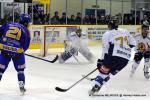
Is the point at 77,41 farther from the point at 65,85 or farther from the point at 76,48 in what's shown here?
the point at 65,85

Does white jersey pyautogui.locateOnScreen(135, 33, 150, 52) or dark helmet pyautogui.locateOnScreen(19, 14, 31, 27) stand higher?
dark helmet pyautogui.locateOnScreen(19, 14, 31, 27)

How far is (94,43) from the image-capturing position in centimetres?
1603

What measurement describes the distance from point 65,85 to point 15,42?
67.1 inches

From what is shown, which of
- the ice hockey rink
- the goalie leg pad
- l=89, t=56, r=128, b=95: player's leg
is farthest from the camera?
the goalie leg pad

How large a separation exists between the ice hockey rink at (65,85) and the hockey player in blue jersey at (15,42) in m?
0.48

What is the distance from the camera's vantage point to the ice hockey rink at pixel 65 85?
257 inches

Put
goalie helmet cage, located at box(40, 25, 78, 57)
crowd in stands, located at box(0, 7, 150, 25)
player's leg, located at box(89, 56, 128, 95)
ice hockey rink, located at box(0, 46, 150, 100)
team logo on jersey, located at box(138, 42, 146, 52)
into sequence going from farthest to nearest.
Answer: crowd in stands, located at box(0, 7, 150, 25) → goalie helmet cage, located at box(40, 25, 78, 57) → team logo on jersey, located at box(138, 42, 146, 52) → ice hockey rink, located at box(0, 46, 150, 100) → player's leg, located at box(89, 56, 128, 95)

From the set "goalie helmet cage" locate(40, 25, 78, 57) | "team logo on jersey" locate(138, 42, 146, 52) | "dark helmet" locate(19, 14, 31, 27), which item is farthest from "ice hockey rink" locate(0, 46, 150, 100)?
"goalie helmet cage" locate(40, 25, 78, 57)

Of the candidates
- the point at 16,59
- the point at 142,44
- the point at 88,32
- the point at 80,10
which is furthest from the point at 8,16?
the point at 16,59

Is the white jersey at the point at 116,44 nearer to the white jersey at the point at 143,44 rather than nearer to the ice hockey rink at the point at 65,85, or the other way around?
the ice hockey rink at the point at 65,85

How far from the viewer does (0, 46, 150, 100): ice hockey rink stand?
21.4 ft

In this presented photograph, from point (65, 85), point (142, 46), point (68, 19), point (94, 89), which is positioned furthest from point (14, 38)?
point (68, 19)

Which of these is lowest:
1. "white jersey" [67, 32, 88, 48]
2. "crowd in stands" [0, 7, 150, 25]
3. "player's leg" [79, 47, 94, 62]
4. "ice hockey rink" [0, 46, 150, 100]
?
"ice hockey rink" [0, 46, 150, 100]

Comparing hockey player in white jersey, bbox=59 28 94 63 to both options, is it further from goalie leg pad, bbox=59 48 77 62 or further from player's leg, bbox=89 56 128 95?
player's leg, bbox=89 56 128 95
